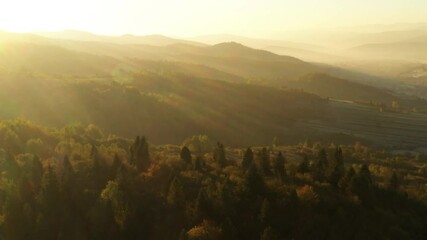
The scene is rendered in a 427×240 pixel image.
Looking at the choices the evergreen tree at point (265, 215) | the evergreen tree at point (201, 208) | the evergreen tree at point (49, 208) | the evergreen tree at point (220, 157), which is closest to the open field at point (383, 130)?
the evergreen tree at point (220, 157)

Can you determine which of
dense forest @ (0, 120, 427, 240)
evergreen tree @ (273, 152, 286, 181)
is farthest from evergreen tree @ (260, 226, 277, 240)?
evergreen tree @ (273, 152, 286, 181)

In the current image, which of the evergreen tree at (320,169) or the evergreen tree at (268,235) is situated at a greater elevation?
the evergreen tree at (320,169)

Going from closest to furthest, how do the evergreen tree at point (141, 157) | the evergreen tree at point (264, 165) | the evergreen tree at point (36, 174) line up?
the evergreen tree at point (36, 174) → the evergreen tree at point (141, 157) → the evergreen tree at point (264, 165)

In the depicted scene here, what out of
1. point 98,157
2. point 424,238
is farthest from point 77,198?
point 424,238

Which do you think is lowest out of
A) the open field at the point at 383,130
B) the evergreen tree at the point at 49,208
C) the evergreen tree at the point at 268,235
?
the open field at the point at 383,130

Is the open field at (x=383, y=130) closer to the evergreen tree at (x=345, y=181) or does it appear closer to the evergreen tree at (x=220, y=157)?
the evergreen tree at (x=220, y=157)

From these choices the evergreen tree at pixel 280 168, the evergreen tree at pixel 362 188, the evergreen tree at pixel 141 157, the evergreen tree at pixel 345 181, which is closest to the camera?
the evergreen tree at pixel 362 188

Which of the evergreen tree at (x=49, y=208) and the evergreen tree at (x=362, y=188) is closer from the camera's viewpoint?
the evergreen tree at (x=49, y=208)

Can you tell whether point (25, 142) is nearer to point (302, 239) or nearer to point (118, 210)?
point (118, 210)
